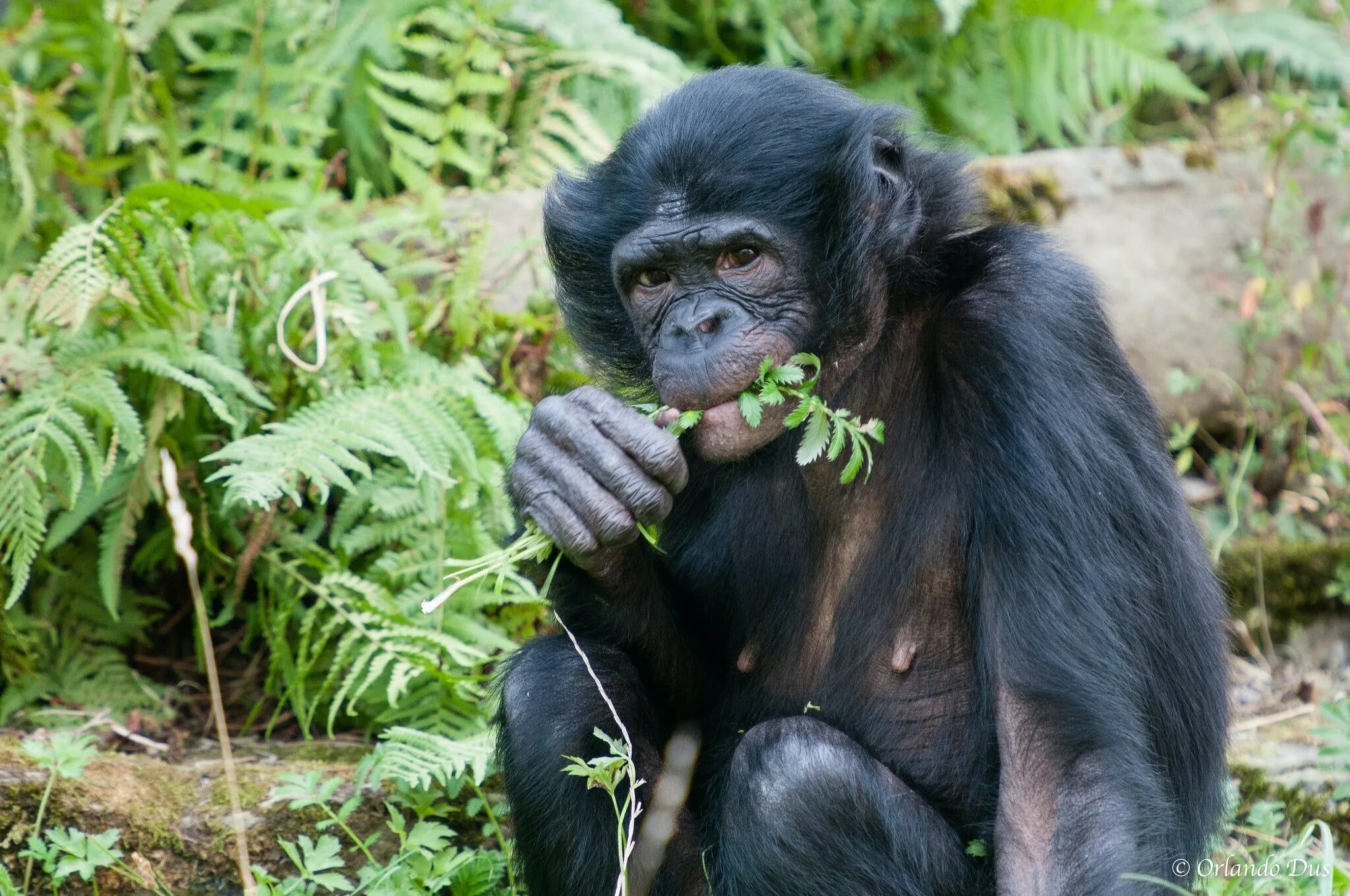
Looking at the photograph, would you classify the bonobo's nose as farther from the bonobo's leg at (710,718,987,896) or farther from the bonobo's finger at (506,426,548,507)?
the bonobo's leg at (710,718,987,896)

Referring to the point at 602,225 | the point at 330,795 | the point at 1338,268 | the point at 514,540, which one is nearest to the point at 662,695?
the point at 514,540

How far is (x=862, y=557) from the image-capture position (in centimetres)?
473

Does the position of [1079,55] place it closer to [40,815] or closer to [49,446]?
[49,446]

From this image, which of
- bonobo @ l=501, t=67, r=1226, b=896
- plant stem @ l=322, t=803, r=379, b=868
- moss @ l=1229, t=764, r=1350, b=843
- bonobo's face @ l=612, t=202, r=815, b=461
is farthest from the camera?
moss @ l=1229, t=764, r=1350, b=843

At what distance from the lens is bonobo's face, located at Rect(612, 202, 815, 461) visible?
452 cm

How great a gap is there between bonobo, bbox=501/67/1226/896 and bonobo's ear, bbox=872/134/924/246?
0.04 feet

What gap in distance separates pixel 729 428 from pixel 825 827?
4.14 ft

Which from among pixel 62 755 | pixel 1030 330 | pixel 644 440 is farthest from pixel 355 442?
pixel 1030 330

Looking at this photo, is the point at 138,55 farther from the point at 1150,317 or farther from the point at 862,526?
the point at 1150,317

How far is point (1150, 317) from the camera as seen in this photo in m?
9.20

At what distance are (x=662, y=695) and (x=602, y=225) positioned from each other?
5.67ft

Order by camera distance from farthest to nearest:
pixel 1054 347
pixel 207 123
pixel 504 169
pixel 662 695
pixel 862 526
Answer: pixel 504 169, pixel 207 123, pixel 662 695, pixel 862 526, pixel 1054 347

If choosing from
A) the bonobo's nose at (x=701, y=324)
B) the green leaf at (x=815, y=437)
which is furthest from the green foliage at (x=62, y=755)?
the green leaf at (x=815, y=437)

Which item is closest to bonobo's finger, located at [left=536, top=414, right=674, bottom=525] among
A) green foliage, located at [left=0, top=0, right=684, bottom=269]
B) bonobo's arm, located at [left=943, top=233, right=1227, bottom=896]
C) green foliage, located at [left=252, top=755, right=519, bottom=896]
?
bonobo's arm, located at [left=943, top=233, right=1227, bottom=896]
